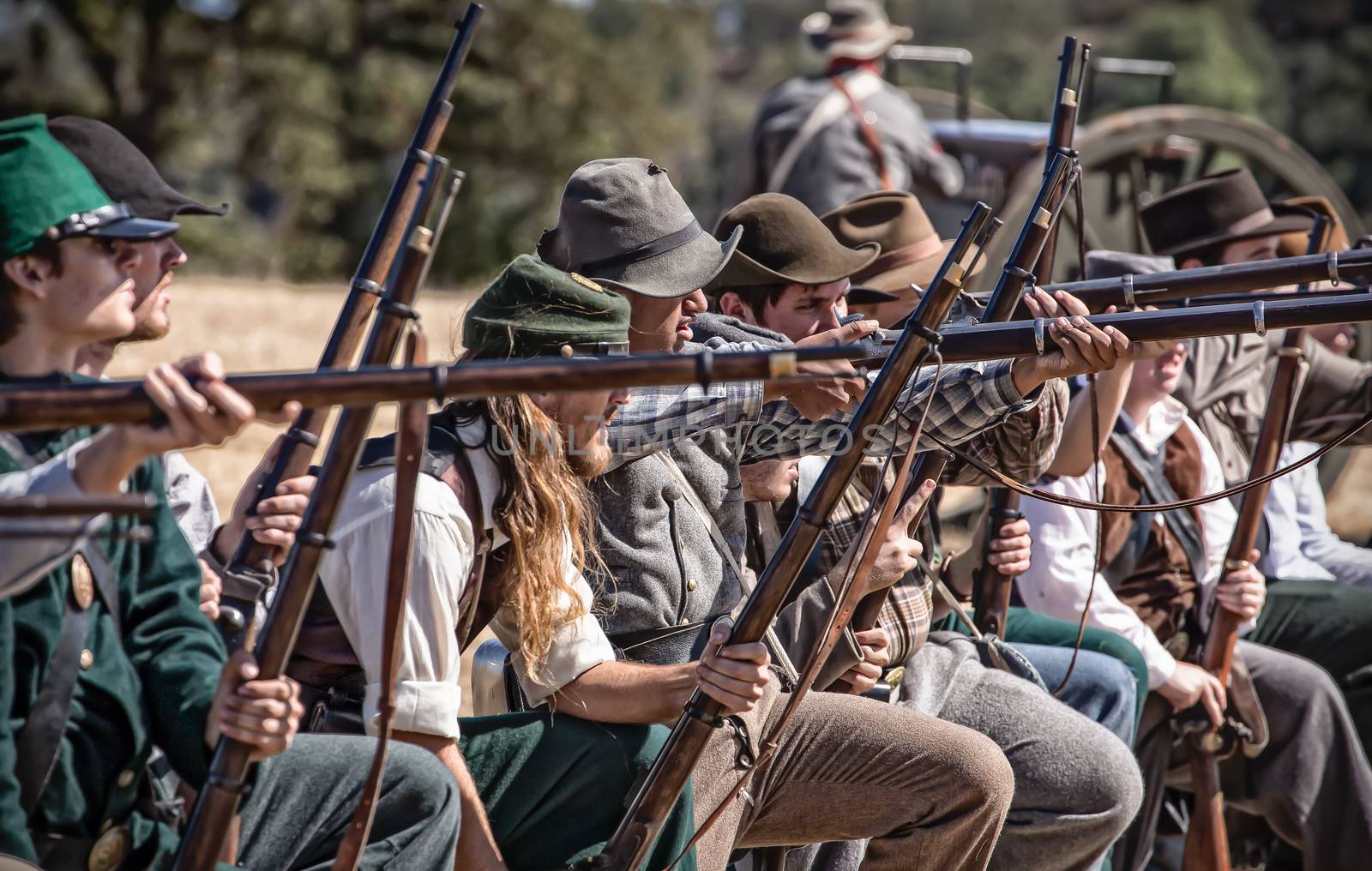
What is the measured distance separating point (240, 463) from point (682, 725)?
5841mm

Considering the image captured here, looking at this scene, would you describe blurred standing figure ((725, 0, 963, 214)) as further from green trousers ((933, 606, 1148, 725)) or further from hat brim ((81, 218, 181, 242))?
hat brim ((81, 218, 181, 242))

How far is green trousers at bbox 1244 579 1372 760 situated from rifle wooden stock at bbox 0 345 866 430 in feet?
10.7

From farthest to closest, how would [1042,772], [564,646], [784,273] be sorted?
1. [784,273]
2. [1042,772]
3. [564,646]

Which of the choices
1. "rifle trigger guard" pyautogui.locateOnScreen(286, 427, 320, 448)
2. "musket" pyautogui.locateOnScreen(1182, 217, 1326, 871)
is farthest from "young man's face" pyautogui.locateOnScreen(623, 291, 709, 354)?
"musket" pyautogui.locateOnScreen(1182, 217, 1326, 871)

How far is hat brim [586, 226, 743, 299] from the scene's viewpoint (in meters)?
3.27

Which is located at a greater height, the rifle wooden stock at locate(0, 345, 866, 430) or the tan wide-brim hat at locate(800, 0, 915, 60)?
the tan wide-brim hat at locate(800, 0, 915, 60)

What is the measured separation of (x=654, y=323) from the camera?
3.35 meters

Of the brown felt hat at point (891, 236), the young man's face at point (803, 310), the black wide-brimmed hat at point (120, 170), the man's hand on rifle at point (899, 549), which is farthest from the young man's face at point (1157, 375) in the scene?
the black wide-brimmed hat at point (120, 170)

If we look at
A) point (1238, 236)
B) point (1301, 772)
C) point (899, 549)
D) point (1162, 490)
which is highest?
point (1238, 236)

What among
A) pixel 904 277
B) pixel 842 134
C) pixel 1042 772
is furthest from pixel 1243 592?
pixel 842 134

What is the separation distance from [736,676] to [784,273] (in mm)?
1318

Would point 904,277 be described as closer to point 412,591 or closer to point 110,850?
point 412,591

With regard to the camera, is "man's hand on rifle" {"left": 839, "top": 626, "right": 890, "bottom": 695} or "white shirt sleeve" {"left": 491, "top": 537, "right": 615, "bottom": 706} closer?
"white shirt sleeve" {"left": 491, "top": 537, "right": 615, "bottom": 706}

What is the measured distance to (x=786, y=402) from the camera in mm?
3447
